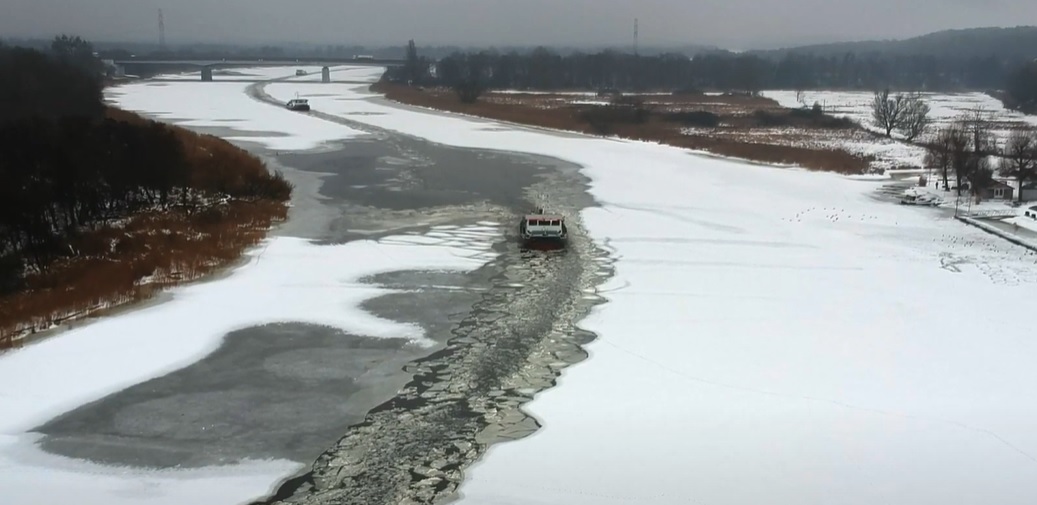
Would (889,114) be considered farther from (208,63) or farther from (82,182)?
(208,63)

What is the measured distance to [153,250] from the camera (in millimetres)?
14469

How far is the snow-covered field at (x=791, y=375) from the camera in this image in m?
7.12

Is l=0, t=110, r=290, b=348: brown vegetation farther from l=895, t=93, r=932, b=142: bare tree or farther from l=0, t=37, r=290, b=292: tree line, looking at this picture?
l=895, t=93, r=932, b=142: bare tree

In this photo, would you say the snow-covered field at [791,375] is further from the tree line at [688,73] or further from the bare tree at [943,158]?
the tree line at [688,73]

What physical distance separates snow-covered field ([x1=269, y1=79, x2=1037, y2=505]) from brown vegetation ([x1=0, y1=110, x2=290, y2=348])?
6.37m

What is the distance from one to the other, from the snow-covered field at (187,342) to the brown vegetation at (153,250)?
634 millimetres

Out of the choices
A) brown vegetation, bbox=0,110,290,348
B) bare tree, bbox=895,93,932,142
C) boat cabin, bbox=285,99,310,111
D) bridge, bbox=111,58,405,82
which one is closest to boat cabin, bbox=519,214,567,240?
brown vegetation, bbox=0,110,290,348

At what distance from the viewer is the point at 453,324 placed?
11.0 m

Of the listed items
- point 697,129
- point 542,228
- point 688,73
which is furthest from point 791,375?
point 688,73

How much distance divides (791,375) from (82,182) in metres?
13.0

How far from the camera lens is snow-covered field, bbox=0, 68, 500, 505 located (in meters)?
6.91

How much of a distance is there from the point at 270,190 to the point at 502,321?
32.6 ft

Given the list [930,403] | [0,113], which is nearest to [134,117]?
[0,113]

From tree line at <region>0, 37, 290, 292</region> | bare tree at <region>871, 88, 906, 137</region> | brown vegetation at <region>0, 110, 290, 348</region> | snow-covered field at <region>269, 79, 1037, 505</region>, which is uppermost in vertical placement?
bare tree at <region>871, 88, 906, 137</region>
